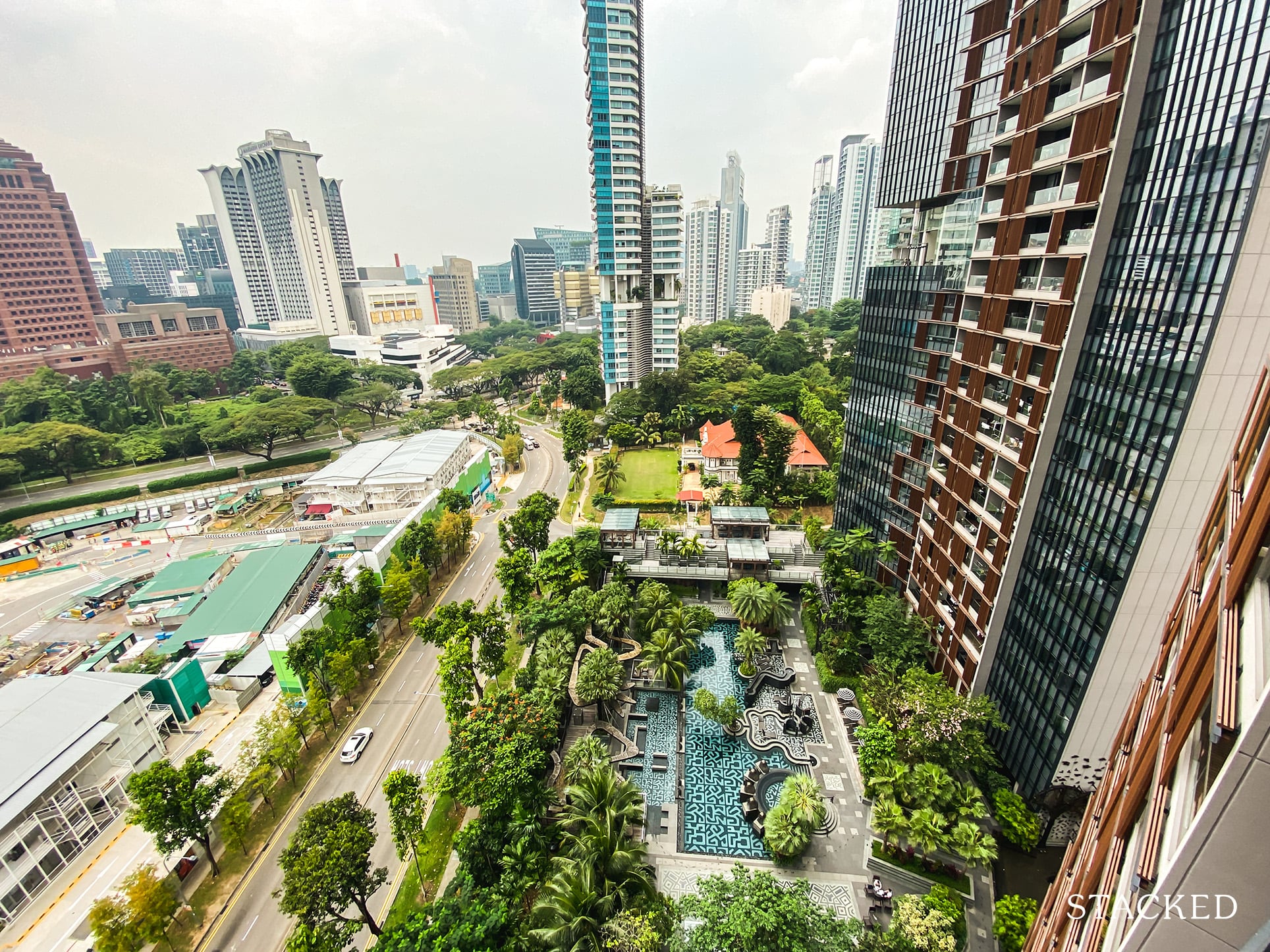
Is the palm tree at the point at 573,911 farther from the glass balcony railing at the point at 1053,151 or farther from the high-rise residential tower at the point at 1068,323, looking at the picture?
the glass balcony railing at the point at 1053,151

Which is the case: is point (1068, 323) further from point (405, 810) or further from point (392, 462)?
point (392, 462)

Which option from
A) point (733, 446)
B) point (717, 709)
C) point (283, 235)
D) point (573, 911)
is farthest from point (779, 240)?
point (573, 911)

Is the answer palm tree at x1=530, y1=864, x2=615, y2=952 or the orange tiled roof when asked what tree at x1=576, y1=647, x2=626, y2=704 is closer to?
palm tree at x1=530, y1=864, x2=615, y2=952

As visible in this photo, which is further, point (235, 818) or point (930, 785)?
point (235, 818)

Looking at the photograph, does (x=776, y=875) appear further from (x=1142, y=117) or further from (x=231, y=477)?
(x=231, y=477)

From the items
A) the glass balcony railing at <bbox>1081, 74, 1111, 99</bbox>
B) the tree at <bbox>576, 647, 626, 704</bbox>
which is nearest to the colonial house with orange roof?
the tree at <bbox>576, 647, 626, 704</bbox>

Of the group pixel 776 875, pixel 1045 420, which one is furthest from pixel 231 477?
pixel 1045 420

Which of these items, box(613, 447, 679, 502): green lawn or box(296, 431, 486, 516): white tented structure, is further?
box(613, 447, 679, 502): green lawn
